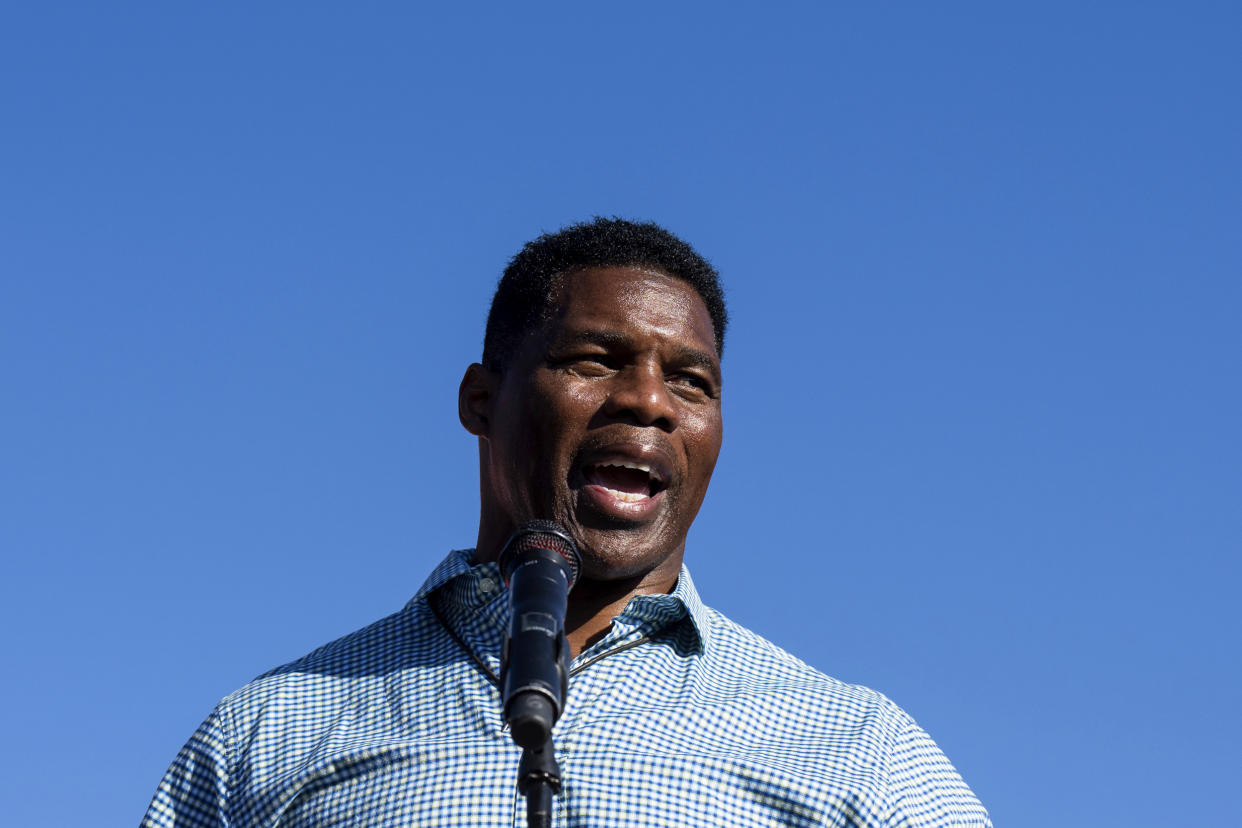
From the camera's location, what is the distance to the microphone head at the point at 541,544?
12.4ft

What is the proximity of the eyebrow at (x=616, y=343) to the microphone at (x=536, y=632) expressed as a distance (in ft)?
6.28

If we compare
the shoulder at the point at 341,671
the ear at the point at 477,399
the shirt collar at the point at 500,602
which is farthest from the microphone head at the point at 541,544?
the ear at the point at 477,399

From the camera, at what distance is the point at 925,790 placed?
4.92 metres

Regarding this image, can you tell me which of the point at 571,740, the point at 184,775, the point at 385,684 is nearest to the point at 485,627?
the point at 385,684

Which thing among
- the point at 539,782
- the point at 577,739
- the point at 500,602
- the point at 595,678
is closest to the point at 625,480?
the point at 500,602

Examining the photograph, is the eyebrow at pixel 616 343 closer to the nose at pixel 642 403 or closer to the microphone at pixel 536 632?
the nose at pixel 642 403

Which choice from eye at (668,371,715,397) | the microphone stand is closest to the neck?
eye at (668,371,715,397)

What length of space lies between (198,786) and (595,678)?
1.30 m

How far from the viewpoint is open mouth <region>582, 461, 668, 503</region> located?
5.54 m

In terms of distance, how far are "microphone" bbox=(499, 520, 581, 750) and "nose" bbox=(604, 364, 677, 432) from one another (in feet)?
5.59

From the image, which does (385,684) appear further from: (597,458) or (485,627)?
(597,458)

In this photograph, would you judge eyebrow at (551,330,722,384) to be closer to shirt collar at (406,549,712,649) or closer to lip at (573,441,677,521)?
lip at (573,441,677,521)

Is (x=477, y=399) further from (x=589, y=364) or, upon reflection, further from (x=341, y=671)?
(x=341, y=671)

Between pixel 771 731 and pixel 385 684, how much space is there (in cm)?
124
